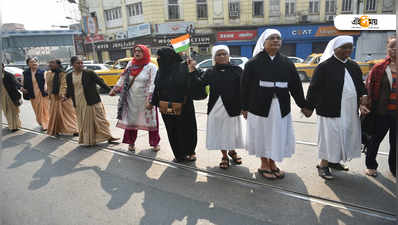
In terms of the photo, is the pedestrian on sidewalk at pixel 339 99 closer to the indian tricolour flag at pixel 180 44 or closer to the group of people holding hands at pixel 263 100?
the group of people holding hands at pixel 263 100

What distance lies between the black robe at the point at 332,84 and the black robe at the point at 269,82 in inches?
8.9

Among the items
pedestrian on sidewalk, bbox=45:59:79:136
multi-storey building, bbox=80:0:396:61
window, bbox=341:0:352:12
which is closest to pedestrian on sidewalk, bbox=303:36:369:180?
pedestrian on sidewalk, bbox=45:59:79:136

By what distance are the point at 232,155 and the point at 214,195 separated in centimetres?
110

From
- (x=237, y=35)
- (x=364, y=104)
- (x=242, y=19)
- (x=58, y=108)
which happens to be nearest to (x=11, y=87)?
(x=58, y=108)

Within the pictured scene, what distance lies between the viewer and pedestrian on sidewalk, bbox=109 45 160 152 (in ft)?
15.1

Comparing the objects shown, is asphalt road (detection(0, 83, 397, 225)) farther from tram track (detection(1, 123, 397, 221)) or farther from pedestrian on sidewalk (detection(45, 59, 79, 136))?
pedestrian on sidewalk (detection(45, 59, 79, 136))

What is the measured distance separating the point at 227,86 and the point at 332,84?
4.42 feet

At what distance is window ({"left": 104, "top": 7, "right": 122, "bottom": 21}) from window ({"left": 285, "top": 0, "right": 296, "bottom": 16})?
594 inches

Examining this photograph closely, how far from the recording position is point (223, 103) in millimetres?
3764

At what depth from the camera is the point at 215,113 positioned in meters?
3.82

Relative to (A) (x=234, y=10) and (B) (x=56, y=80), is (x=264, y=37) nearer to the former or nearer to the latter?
(B) (x=56, y=80)

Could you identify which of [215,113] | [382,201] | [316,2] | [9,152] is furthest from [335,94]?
[316,2]

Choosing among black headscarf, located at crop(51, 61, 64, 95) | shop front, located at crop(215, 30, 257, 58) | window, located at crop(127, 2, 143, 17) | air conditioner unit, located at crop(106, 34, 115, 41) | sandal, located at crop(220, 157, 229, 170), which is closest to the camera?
sandal, located at crop(220, 157, 229, 170)

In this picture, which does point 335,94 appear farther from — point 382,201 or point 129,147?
point 129,147
